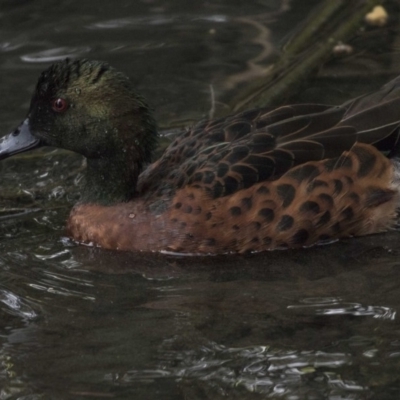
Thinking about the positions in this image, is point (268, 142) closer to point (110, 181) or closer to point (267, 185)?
point (267, 185)

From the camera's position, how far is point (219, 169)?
6914mm

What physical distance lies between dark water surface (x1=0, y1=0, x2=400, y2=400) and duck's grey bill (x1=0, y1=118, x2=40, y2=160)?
0.49 metres

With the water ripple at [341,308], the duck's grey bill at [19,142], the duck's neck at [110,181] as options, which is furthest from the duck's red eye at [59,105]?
the water ripple at [341,308]

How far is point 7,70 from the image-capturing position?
9688 millimetres

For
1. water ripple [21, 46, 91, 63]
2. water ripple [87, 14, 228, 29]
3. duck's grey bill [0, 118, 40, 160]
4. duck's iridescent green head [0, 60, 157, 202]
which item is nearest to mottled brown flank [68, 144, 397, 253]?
duck's iridescent green head [0, 60, 157, 202]

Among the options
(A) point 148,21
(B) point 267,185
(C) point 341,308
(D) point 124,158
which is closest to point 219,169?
(B) point 267,185

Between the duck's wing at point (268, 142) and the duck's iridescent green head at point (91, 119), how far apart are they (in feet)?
0.75

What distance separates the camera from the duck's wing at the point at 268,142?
6898 mm

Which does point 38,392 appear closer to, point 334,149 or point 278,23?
point 334,149

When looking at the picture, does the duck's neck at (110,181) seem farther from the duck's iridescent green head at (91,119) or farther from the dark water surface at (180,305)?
the dark water surface at (180,305)

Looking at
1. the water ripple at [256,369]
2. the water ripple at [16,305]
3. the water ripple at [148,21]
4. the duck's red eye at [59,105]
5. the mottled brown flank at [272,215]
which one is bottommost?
the water ripple at [256,369]

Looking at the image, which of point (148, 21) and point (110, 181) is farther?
point (148, 21)

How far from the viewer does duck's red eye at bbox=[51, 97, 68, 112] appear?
7.23m

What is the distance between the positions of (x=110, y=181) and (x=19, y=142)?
0.66 meters
